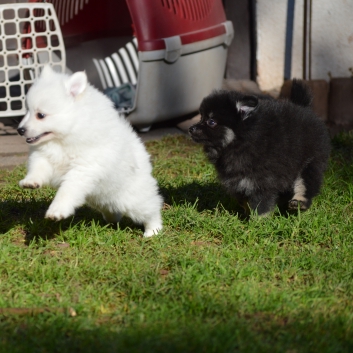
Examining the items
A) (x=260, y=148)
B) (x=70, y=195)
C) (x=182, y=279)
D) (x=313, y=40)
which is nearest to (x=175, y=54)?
(x=313, y=40)

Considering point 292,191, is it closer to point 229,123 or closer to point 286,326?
point 229,123

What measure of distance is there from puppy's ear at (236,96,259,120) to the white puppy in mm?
763

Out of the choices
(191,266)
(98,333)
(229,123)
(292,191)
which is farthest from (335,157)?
(98,333)

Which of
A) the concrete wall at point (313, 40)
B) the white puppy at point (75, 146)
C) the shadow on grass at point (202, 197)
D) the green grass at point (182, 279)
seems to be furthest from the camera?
the concrete wall at point (313, 40)

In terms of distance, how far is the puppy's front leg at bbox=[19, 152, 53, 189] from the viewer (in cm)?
348

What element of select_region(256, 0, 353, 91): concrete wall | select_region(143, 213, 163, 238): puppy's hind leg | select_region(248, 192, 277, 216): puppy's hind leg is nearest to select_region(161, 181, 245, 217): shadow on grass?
select_region(248, 192, 277, 216): puppy's hind leg

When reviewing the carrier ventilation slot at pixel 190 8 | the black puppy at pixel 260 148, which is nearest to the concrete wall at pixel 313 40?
the carrier ventilation slot at pixel 190 8

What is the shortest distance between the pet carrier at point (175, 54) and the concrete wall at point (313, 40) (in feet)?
2.09

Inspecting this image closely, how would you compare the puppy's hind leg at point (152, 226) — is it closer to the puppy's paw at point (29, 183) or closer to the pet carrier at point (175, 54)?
the puppy's paw at point (29, 183)

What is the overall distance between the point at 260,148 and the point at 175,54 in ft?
7.81

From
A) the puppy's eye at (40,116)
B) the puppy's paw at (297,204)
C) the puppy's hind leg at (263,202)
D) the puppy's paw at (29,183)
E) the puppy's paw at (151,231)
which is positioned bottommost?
the puppy's paw at (151,231)

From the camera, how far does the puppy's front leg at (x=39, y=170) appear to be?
348 centimetres

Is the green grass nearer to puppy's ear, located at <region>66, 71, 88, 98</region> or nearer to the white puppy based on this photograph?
the white puppy

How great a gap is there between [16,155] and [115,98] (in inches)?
62.6
